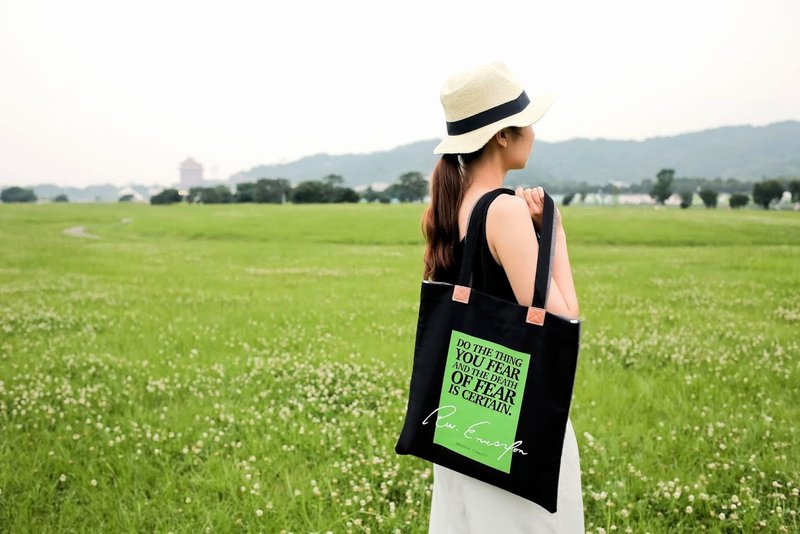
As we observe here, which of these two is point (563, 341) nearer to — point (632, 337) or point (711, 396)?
point (711, 396)

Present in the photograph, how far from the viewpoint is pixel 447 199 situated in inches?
118

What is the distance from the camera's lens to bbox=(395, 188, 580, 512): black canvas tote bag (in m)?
2.58

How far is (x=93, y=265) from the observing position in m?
22.5

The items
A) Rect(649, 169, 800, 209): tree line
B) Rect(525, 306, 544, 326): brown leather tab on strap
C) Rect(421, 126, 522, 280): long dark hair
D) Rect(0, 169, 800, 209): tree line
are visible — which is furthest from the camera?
Rect(0, 169, 800, 209): tree line

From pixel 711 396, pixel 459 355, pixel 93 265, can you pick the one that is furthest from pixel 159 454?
pixel 93 265

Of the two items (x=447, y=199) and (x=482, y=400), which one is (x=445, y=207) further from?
(x=482, y=400)

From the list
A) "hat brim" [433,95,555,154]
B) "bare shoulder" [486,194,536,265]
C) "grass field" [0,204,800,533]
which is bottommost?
"grass field" [0,204,800,533]

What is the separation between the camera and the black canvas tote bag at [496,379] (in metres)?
2.58

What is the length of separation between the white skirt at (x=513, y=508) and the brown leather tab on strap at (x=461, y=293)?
2.46 feet

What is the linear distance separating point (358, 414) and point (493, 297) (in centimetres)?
444

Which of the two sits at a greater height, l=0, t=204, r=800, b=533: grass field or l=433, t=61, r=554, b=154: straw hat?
l=433, t=61, r=554, b=154: straw hat
